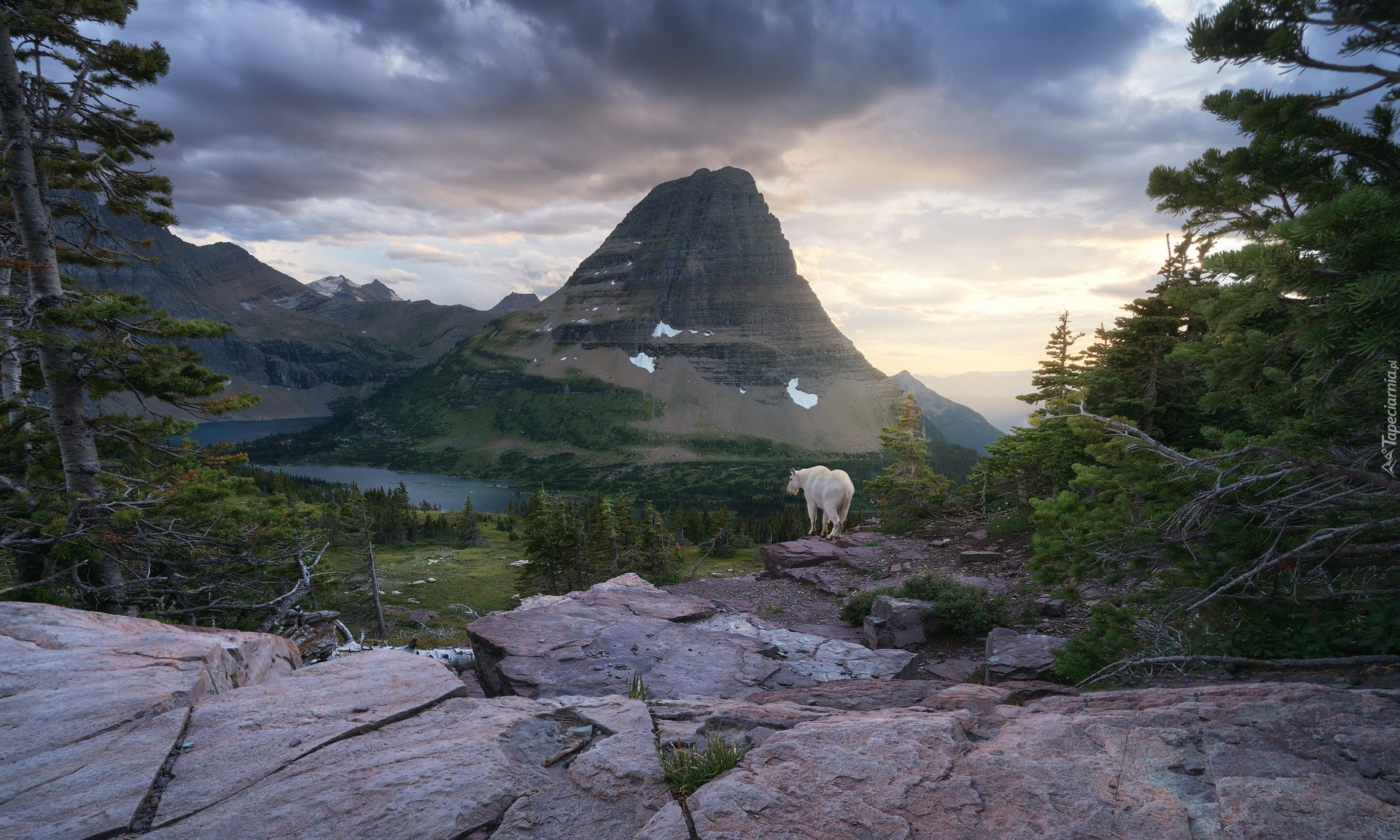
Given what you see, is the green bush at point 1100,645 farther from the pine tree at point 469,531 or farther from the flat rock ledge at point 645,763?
the pine tree at point 469,531

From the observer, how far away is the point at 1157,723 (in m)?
4.96

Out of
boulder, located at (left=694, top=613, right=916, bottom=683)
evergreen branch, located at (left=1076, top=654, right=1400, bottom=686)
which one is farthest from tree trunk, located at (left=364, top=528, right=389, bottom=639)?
evergreen branch, located at (left=1076, top=654, right=1400, bottom=686)

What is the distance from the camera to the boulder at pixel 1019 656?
29.3ft

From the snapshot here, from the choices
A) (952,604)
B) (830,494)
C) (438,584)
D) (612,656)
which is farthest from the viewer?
(438,584)

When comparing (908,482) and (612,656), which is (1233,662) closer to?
(612,656)

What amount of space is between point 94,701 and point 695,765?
567 centimetres

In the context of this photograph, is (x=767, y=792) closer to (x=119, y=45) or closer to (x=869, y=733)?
(x=869, y=733)

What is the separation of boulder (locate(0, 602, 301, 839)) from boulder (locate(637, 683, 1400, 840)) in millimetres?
3994

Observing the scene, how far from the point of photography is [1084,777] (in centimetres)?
438

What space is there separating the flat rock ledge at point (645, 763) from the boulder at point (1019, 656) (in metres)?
2.99

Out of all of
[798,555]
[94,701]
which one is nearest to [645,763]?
[94,701]

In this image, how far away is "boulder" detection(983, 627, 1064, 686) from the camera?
893 centimetres

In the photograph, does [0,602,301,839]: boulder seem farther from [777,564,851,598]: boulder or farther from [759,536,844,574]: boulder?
[759,536,844,574]: boulder

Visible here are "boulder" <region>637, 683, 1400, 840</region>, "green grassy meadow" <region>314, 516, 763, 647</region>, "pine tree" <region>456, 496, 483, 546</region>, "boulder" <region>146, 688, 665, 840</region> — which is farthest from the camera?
"pine tree" <region>456, 496, 483, 546</region>
